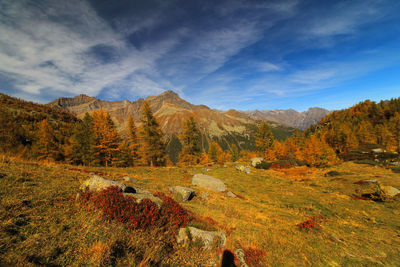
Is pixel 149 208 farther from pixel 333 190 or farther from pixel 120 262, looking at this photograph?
pixel 333 190

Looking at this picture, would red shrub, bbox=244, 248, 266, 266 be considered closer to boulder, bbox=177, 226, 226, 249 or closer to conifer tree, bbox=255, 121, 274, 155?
boulder, bbox=177, 226, 226, 249

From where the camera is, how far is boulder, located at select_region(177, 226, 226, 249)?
653 centimetres

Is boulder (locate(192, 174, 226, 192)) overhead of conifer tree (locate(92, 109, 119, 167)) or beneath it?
beneath

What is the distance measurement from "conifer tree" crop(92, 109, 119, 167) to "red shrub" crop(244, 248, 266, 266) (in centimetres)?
3546

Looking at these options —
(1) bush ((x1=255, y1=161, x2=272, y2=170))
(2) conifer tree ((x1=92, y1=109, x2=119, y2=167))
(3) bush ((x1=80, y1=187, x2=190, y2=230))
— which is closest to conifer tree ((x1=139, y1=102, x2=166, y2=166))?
(2) conifer tree ((x1=92, y1=109, x2=119, y2=167))

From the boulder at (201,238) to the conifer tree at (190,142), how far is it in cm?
4071

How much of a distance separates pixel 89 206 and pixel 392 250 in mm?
16029

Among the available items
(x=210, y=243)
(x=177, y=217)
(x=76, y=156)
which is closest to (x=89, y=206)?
(x=177, y=217)

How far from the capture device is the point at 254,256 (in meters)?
6.75

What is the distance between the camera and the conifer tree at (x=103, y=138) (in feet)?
115

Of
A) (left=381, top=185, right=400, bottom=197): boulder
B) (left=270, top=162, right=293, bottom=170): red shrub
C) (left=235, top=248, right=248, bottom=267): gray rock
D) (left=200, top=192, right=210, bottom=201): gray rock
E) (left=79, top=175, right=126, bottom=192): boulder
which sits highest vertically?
(left=79, top=175, right=126, bottom=192): boulder

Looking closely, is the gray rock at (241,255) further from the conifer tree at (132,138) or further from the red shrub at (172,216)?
the conifer tree at (132,138)

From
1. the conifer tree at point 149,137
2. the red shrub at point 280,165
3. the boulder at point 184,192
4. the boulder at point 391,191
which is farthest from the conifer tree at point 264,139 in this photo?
the boulder at point 184,192

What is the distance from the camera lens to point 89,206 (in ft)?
20.7
